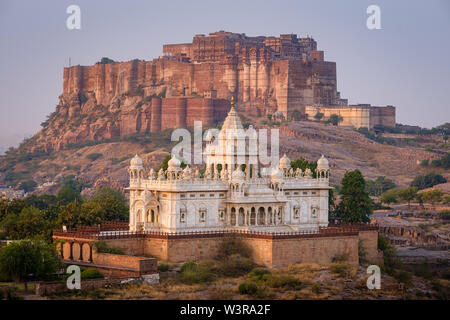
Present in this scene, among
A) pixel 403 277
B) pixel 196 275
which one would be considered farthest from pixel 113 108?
pixel 196 275

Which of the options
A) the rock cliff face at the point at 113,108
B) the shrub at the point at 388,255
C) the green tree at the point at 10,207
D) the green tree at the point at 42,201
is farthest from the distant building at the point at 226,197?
the rock cliff face at the point at 113,108

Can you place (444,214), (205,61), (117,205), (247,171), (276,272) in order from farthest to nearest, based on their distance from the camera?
(205,61) → (444,214) → (117,205) → (247,171) → (276,272)

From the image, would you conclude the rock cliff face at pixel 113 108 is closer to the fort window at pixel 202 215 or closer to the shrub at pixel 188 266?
the fort window at pixel 202 215

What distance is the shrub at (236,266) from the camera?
76125 mm

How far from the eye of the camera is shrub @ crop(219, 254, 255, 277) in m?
76.1

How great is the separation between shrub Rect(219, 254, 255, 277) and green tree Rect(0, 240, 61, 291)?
9.77 m

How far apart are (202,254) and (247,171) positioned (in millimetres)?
7348

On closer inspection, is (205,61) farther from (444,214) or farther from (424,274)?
(424,274)

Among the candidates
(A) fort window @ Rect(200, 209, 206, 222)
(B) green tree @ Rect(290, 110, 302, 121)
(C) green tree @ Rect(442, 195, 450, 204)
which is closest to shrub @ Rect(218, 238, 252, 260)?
(A) fort window @ Rect(200, 209, 206, 222)

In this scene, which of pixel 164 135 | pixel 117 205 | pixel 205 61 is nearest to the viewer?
pixel 117 205

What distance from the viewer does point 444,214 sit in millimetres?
118062

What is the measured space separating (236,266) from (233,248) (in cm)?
225

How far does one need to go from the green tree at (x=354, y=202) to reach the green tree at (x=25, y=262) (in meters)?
28.5
